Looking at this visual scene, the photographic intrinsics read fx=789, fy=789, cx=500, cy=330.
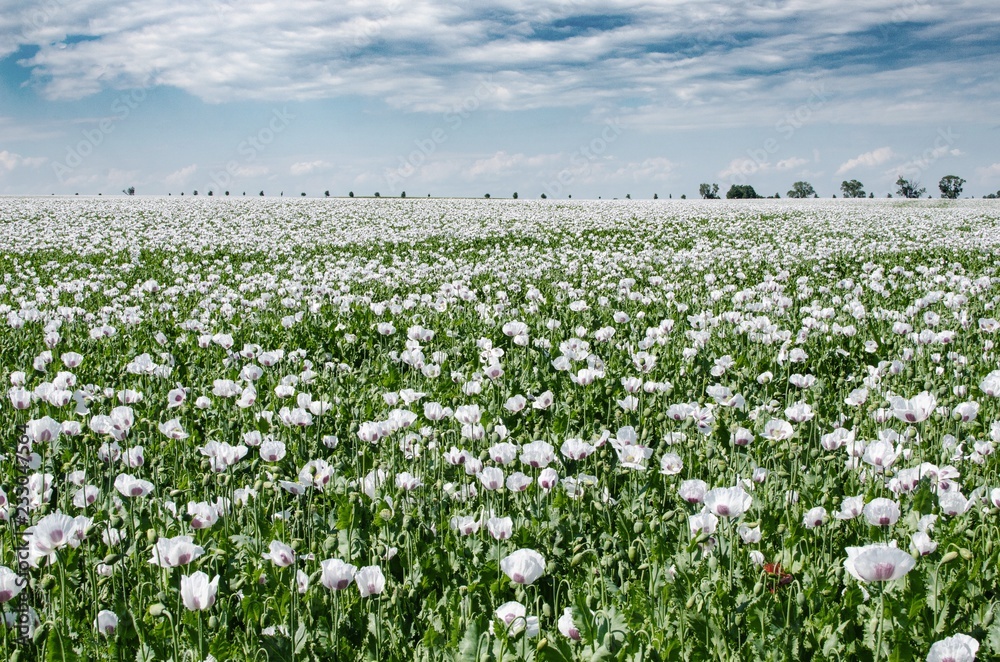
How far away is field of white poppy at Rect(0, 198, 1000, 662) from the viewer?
8.46ft

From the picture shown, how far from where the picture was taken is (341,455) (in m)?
4.37

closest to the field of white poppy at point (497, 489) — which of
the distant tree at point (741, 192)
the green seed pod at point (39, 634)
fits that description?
the green seed pod at point (39, 634)

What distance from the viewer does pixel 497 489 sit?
11.4ft

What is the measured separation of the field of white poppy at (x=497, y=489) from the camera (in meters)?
2.58

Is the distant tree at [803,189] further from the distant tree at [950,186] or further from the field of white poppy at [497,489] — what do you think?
the field of white poppy at [497,489]

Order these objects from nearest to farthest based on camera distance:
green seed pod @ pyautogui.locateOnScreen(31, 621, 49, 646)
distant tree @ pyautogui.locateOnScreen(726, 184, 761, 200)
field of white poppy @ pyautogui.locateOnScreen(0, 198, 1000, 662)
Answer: green seed pod @ pyautogui.locateOnScreen(31, 621, 49, 646) < field of white poppy @ pyautogui.locateOnScreen(0, 198, 1000, 662) < distant tree @ pyautogui.locateOnScreen(726, 184, 761, 200)

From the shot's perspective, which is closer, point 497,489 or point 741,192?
point 497,489

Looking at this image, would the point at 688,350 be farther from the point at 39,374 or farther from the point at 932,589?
the point at 39,374

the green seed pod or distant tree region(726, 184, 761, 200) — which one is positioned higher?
distant tree region(726, 184, 761, 200)

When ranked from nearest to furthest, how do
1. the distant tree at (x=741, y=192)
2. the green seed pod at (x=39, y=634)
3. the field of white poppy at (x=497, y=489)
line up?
the green seed pod at (x=39, y=634)
the field of white poppy at (x=497, y=489)
the distant tree at (x=741, y=192)

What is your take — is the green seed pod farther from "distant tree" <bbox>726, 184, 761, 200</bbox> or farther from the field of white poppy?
"distant tree" <bbox>726, 184, 761, 200</bbox>

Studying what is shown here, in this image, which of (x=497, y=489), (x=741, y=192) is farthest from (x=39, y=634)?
(x=741, y=192)

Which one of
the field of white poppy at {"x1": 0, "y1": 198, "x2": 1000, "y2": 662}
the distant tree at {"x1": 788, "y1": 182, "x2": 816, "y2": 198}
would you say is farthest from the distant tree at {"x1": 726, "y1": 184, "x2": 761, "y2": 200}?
the field of white poppy at {"x1": 0, "y1": 198, "x2": 1000, "y2": 662}

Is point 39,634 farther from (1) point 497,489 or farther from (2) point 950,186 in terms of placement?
(2) point 950,186
